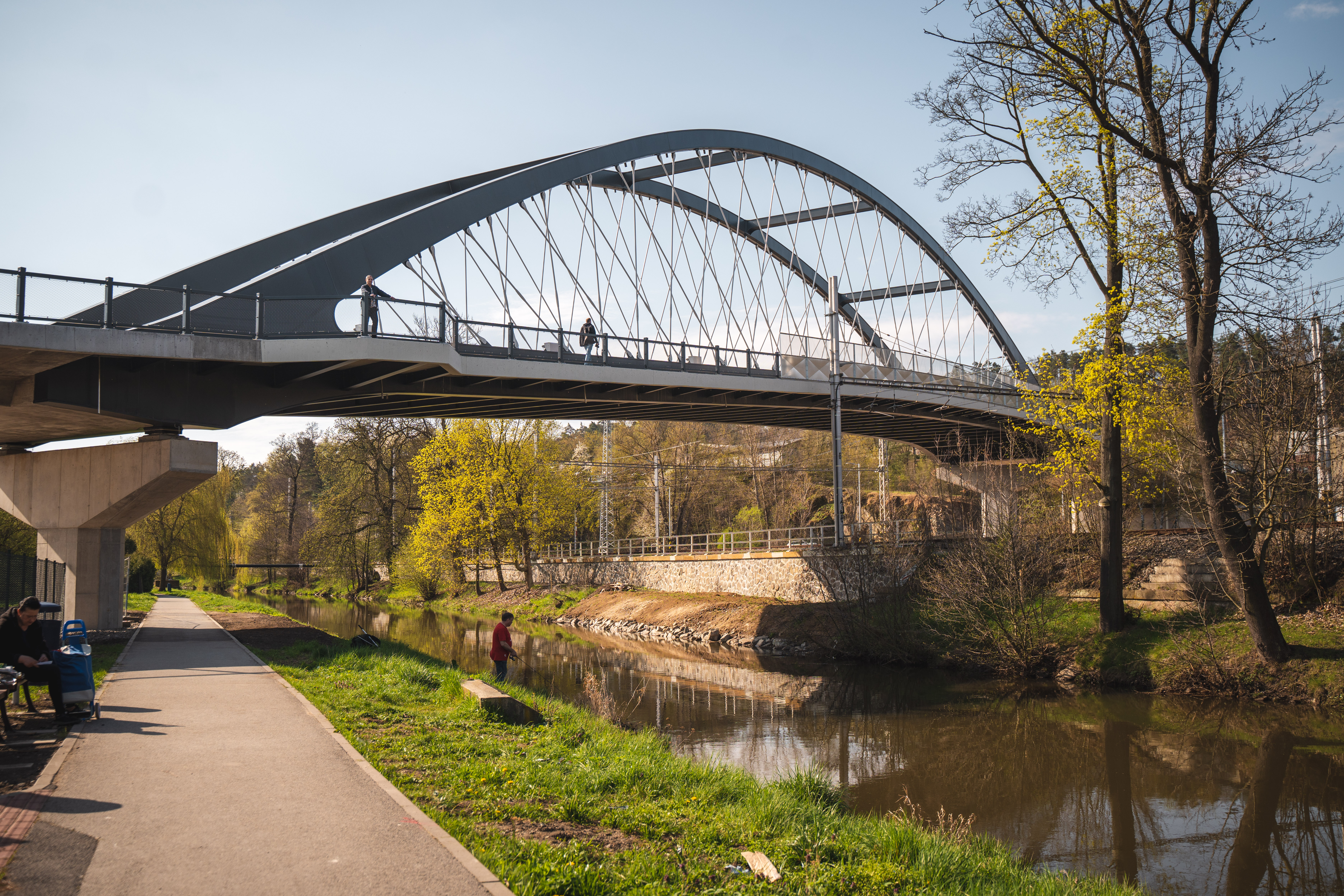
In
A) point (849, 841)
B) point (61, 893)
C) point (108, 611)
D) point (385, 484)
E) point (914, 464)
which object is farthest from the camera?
point (914, 464)

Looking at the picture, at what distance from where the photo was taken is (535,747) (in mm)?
9305

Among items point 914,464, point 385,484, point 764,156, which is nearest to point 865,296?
point 764,156

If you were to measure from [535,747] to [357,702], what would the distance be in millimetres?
3163

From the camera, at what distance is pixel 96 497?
769 inches

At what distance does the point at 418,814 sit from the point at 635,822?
5.46ft

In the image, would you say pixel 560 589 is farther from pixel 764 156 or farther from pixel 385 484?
pixel 764 156

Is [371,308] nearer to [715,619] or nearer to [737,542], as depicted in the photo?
[715,619]

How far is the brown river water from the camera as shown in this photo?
361 inches

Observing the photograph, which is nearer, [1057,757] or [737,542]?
[1057,757]

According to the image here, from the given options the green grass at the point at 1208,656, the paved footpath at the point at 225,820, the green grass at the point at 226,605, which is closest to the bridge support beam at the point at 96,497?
the paved footpath at the point at 225,820

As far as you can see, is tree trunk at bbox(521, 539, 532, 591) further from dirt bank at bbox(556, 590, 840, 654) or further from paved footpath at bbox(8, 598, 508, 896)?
paved footpath at bbox(8, 598, 508, 896)

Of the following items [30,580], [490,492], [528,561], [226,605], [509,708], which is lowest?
[226,605]

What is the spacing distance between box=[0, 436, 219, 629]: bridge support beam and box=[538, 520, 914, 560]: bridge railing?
1781cm

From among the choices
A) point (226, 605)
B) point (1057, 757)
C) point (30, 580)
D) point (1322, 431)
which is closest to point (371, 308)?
point (30, 580)
